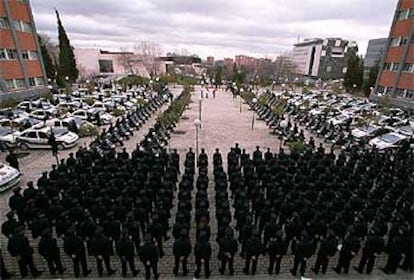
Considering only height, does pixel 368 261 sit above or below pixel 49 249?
below

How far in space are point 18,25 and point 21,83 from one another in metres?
5.96

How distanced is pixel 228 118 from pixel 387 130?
1328 cm

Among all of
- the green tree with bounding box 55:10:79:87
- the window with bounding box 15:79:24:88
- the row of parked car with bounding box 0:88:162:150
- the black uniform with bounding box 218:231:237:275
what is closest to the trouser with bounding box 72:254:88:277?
the black uniform with bounding box 218:231:237:275

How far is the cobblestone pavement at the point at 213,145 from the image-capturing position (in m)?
8.02

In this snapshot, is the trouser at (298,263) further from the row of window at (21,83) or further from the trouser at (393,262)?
the row of window at (21,83)

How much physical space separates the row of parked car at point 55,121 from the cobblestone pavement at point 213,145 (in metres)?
0.96

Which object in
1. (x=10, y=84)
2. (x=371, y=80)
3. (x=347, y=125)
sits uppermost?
(x=10, y=84)

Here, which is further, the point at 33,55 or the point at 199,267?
the point at 33,55

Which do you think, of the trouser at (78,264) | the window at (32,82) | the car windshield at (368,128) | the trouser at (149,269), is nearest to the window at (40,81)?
the window at (32,82)

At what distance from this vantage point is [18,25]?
3222 cm

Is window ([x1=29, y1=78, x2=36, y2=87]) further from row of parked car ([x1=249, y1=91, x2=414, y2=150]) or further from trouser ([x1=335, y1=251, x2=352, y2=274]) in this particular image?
trouser ([x1=335, y1=251, x2=352, y2=274])

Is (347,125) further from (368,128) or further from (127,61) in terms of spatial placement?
(127,61)

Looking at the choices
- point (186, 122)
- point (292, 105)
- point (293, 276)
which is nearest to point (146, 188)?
point (293, 276)

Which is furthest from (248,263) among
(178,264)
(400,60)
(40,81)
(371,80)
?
(371,80)
